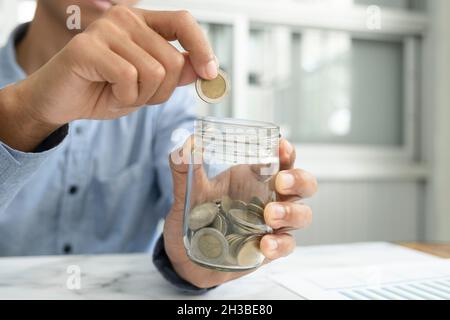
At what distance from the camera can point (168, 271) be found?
53 centimetres

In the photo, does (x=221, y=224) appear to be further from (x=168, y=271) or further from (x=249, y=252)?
(x=168, y=271)

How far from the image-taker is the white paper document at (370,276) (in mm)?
482

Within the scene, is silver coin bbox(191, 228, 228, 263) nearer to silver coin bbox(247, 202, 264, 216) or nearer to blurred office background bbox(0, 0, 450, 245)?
silver coin bbox(247, 202, 264, 216)

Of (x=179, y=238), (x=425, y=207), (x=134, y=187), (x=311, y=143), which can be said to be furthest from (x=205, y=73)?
(x=425, y=207)

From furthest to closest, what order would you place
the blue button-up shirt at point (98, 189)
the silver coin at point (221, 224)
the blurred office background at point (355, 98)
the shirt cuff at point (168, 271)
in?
the blurred office background at point (355, 98) → the blue button-up shirt at point (98, 189) → the shirt cuff at point (168, 271) → the silver coin at point (221, 224)

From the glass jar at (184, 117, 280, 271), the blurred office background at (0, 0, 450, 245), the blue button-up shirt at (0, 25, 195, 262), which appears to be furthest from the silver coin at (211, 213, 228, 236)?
the blurred office background at (0, 0, 450, 245)

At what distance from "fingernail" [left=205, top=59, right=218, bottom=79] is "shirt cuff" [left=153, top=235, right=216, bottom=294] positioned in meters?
0.23

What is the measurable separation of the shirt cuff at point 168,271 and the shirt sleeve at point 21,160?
0.17 m

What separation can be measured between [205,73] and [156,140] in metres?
0.49

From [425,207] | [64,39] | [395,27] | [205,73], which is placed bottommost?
[425,207]

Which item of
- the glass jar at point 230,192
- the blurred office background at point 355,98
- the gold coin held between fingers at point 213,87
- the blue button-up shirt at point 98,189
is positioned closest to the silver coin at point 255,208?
the glass jar at point 230,192

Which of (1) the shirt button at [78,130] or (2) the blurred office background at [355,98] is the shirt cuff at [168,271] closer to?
(1) the shirt button at [78,130]

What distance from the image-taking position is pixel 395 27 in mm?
1558

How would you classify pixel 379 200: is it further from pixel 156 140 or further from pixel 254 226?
pixel 254 226
